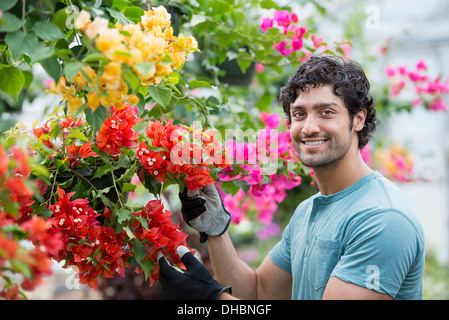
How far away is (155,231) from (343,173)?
524mm

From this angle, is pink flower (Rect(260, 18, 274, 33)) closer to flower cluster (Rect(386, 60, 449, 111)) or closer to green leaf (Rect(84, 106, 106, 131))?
green leaf (Rect(84, 106, 106, 131))

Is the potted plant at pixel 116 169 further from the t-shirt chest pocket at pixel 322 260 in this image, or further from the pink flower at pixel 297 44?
the pink flower at pixel 297 44

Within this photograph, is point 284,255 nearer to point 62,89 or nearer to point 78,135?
point 78,135

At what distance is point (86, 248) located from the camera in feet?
2.20

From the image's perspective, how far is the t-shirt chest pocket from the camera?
941mm

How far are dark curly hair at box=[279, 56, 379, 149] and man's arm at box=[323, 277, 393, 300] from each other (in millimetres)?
410

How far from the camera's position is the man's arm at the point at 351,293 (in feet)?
2.70

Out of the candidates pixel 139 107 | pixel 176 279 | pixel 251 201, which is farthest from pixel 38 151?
pixel 251 201

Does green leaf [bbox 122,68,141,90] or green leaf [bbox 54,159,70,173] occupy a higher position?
green leaf [bbox 122,68,141,90]

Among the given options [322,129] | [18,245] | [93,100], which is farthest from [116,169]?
[322,129]

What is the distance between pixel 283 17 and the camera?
1156mm

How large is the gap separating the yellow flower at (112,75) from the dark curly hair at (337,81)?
1.99 feet

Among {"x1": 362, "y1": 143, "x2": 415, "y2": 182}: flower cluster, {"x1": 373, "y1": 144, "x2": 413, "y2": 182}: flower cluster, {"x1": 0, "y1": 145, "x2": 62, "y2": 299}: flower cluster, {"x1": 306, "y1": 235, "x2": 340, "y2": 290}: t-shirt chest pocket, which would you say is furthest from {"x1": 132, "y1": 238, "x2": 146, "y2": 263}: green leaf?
{"x1": 373, "y1": 144, "x2": 413, "y2": 182}: flower cluster
